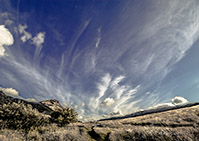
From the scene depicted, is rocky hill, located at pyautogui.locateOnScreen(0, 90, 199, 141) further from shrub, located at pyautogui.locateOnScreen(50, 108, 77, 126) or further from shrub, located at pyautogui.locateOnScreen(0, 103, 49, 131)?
shrub, located at pyautogui.locateOnScreen(50, 108, 77, 126)

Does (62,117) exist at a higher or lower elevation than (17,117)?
higher

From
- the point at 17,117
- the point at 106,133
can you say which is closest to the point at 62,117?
the point at 17,117

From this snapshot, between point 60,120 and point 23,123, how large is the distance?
4547mm

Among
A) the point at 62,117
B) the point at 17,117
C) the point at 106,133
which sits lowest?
the point at 106,133

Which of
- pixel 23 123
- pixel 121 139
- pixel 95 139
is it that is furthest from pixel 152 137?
pixel 23 123

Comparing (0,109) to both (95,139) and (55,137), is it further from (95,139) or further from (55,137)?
(95,139)

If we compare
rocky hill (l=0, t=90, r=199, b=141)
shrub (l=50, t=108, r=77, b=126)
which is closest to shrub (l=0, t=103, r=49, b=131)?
rocky hill (l=0, t=90, r=199, b=141)

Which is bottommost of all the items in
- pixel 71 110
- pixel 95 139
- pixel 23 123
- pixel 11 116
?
pixel 95 139

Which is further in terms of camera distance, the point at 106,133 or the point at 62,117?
the point at 62,117

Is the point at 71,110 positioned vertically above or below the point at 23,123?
above

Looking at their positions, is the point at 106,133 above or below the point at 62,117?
below

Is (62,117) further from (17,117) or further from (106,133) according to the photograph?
(106,133)

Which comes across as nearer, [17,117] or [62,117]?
[17,117]

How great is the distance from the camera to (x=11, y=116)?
665 cm
